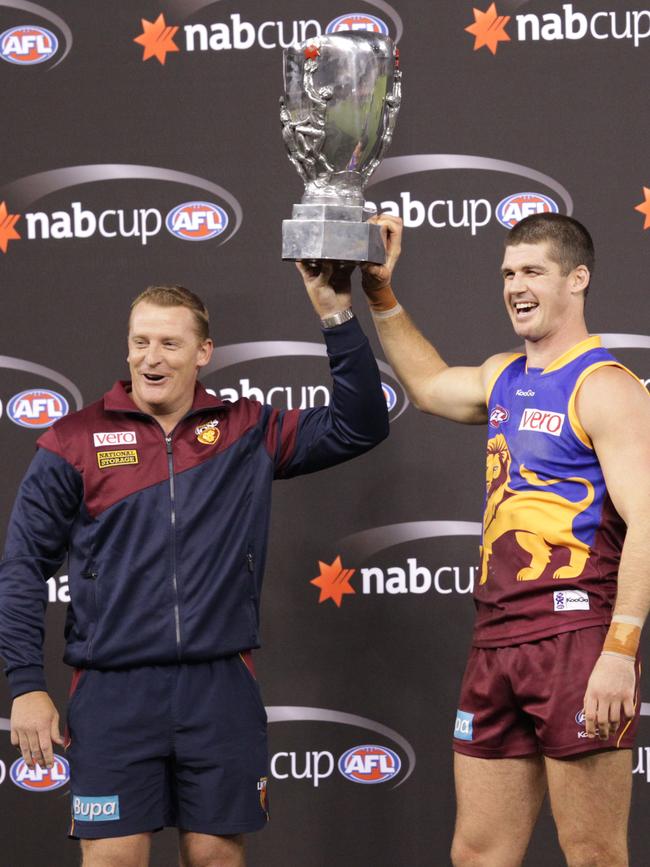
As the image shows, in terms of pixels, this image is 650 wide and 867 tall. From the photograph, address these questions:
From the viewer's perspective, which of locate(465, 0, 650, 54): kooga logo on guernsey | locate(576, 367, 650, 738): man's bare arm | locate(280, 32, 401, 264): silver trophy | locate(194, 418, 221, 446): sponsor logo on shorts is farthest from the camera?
locate(465, 0, 650, 54): kooga logo on guernsey

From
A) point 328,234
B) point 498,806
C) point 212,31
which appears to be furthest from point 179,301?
point 498,806

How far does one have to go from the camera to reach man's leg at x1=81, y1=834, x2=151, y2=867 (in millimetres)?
2422

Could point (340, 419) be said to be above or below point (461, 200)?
below

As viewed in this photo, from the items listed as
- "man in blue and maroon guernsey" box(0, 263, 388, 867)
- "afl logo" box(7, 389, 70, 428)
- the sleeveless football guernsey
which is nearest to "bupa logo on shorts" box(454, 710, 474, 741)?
the sleeveless football guernsey

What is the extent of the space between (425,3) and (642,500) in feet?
5.53

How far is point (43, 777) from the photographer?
3.32 meters

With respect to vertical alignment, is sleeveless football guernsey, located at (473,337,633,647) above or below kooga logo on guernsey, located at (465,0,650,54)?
below

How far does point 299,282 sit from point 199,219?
1.11 feet

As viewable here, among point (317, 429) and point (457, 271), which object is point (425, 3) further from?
point (317, 429)

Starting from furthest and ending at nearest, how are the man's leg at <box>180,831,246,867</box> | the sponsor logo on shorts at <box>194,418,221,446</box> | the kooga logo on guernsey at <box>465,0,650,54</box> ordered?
1. the kooga logo on guernsey at <box>465,0,650,54</box>
2. the sponsor logo on shorts at <box>194,418,221,446</box>
3. the man's leg at <box>180,831,246,867</box>

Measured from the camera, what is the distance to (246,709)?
2502 millimetres

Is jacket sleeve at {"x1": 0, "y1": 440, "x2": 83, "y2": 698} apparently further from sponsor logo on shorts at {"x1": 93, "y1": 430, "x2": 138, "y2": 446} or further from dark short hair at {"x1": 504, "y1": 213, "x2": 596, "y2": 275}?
dark short hair at {"x1": 504, "y1": 213, "x2": 596, "y2": 275}

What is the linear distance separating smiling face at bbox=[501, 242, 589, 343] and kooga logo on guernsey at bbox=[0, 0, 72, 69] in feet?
5.19

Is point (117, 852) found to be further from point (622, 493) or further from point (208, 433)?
point (622, 493)
